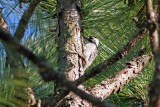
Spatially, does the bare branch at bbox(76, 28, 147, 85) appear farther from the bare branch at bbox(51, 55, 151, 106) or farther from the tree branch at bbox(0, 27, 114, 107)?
the tree branch at bbox(0, 27, 114, 107)

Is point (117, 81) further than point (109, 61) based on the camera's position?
Yes

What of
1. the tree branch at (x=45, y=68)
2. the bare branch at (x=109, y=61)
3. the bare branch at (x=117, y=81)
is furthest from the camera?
the bare branch at (x=117, y=81)

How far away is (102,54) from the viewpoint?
1.79 metres

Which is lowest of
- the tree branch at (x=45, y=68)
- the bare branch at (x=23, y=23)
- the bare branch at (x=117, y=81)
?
the bare branch at (x=117, y=81)

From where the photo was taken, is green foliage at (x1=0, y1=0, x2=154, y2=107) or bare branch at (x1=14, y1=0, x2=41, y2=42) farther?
green foliage at (x1=0, y1=0, x2=154, y2=107)

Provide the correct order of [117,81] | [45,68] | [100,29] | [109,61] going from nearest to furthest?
[45,68], [109,61], [117,81], [100,29]

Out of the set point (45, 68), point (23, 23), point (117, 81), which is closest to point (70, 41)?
point (117, 81)

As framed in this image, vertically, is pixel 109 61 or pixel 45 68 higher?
pixel 45 68

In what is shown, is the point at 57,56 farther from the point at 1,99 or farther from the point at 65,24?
the point at 1,99

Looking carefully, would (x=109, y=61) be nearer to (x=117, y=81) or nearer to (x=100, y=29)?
(x=117, y=81)

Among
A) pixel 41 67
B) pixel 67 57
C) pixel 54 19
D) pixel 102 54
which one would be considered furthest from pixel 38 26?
pixel 102 54

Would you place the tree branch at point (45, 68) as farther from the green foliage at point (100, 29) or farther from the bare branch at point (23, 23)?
the green foliage at point (100, 29)

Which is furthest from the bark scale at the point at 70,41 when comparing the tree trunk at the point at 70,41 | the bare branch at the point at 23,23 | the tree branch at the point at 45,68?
the tree branch at the point at 45,68

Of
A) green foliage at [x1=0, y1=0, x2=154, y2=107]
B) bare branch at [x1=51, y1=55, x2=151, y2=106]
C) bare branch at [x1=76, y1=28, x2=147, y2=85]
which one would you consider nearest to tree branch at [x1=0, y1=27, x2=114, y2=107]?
bare branch at [x1=76, y1=28, x2=147, y2=85]
